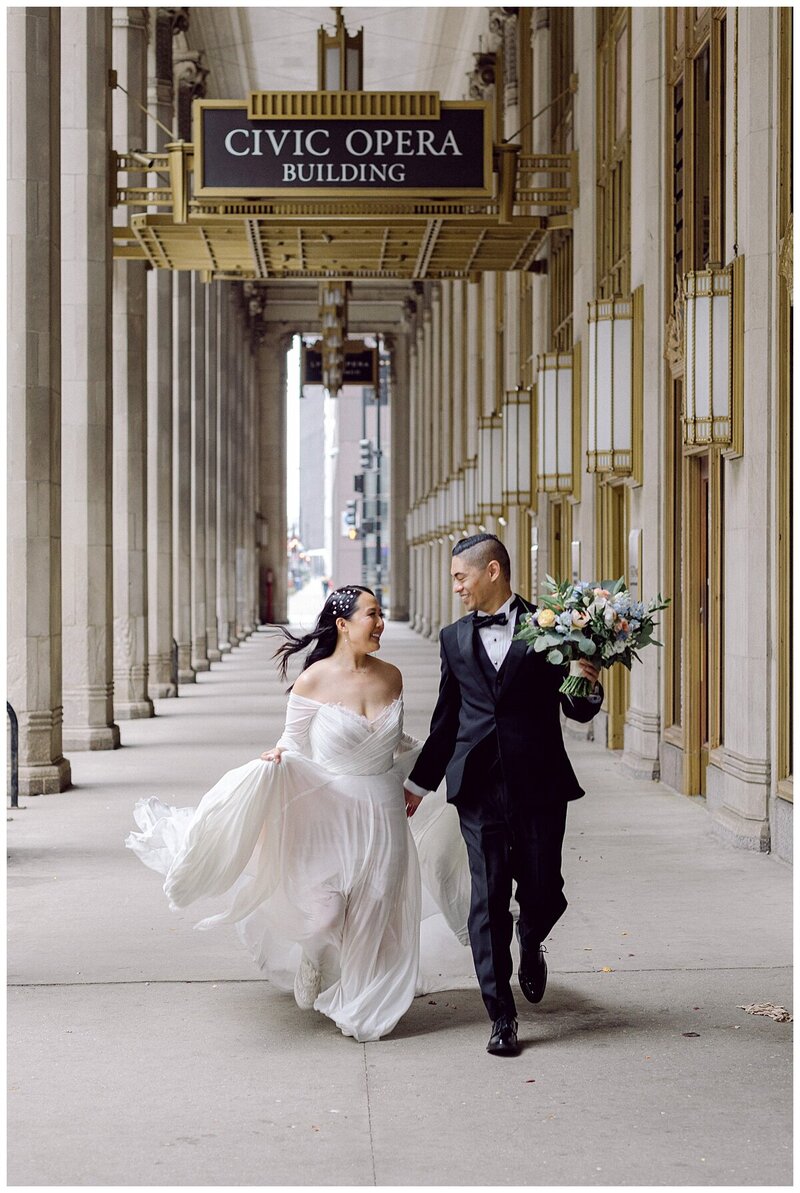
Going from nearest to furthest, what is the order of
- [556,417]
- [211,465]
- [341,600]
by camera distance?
[341,600], [556,417], [211,465]

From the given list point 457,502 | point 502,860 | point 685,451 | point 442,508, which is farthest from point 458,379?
point 502,860

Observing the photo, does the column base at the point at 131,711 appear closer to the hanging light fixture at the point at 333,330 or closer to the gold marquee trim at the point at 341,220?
the gold marquee trim at the point at 341,220

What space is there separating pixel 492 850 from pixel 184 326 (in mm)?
26609

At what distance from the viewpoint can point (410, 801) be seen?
709cm

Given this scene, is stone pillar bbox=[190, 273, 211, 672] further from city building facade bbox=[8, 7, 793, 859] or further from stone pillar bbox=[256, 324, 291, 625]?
stone pillar bbox=[256, 324, 291, 625]

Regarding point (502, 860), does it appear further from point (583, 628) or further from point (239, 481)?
point (239, 481)

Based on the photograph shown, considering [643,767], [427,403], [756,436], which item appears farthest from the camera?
[427,403]

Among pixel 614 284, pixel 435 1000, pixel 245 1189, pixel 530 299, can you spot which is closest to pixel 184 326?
pixel 530 299

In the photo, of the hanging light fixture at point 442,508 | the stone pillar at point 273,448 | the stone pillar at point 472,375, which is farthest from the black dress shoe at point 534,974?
the stone pillar at point 273,448

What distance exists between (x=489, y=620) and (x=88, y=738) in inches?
491

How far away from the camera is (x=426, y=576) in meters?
56.1

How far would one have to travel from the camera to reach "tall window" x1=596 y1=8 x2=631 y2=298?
1795cm

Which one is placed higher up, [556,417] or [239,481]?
[239,481]

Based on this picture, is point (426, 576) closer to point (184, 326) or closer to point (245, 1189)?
point (184, 326)
